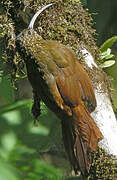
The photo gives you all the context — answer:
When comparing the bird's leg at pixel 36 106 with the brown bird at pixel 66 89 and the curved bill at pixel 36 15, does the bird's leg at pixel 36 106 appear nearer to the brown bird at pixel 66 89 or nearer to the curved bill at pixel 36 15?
the brown bird at pixel 66 89

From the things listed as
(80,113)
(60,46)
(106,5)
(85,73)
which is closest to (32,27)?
(60,46)

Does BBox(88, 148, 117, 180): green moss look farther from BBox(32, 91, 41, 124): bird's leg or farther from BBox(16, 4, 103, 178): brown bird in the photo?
BBox(32, 91, 41, 124): bird's leg

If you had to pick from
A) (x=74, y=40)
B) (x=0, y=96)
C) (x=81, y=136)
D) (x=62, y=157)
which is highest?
(x=74, y=40)

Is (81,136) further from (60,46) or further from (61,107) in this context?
(60,46)

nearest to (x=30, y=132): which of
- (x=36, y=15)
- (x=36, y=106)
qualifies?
(x=36, y=106)

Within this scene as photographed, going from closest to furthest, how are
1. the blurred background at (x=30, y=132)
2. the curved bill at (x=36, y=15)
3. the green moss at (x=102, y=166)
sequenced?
1. the blurred background at (x=30, y=132)
2. the green moss at (x=102, y=166)
3. the curved bill at (x=36, y=15)

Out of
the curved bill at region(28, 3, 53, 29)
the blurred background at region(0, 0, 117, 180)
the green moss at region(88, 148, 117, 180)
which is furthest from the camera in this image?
the curved bill at region(28, 3, 53, 29)

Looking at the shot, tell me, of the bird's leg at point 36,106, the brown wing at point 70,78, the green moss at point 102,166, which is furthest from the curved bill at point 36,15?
the green moss at point 102,166

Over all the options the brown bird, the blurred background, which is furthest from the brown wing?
the blurred background
